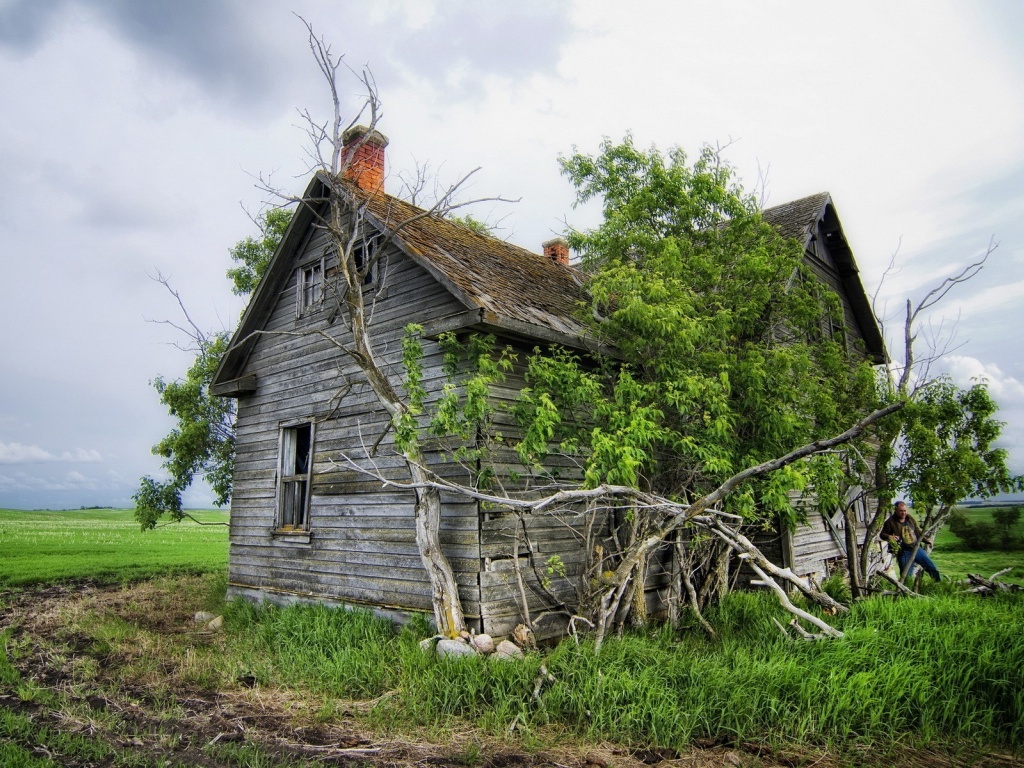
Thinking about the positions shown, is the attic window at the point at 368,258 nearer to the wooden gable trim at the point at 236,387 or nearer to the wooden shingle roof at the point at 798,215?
the wooden gable trim at the point at 236,387

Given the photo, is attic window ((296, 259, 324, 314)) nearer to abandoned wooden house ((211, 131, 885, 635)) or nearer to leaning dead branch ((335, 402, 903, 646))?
abandoned wooden house ((211, 131, 885, 635))

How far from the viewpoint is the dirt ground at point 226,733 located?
4824 mm

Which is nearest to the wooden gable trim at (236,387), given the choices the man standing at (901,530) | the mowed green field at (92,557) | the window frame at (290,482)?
the window frame at (290,482)

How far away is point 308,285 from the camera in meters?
11.6

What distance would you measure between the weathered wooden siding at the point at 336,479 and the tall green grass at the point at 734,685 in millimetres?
1482

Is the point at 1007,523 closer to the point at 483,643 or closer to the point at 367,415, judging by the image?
the point at 483,643

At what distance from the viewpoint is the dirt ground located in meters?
4.82

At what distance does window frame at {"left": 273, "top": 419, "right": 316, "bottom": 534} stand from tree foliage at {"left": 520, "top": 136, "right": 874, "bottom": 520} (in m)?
4.39

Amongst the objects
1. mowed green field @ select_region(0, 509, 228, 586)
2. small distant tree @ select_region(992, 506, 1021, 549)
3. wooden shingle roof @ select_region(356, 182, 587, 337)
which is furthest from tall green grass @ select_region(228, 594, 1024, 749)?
small distant tree @ select_region(992, 506, 1021, 549)

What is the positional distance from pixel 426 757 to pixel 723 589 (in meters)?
6.00

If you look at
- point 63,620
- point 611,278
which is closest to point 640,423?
point 611,278

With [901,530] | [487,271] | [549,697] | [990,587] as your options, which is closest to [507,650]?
[549,697]

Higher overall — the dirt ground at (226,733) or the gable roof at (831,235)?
the gable roof at (831,235)

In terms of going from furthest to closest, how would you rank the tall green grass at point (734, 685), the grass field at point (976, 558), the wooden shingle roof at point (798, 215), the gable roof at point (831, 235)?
the grass field at point (976, 558) → the gable roof at point (831, 235) → the wooden shingle roof at point (798, 215) → the tall green grass at point (734, 685)
